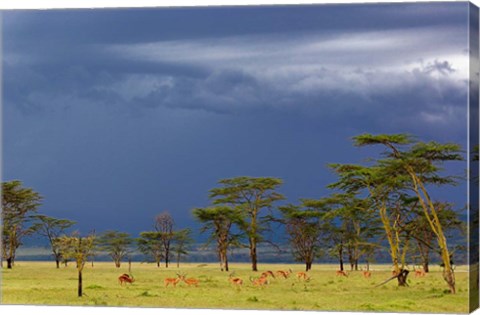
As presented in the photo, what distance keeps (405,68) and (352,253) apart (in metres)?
2.58

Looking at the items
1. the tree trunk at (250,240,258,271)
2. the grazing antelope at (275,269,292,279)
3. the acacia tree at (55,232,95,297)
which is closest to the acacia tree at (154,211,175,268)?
the acacia tree at (55,232,95,297)

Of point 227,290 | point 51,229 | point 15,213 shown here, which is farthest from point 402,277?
point 15,213

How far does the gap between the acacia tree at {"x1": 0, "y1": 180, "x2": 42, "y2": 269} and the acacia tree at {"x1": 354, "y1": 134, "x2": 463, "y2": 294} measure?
400 cm

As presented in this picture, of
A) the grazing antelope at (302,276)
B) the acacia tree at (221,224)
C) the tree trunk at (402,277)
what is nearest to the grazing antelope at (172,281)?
the acacia tree at (221,224)

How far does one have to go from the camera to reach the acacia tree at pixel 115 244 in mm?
17733

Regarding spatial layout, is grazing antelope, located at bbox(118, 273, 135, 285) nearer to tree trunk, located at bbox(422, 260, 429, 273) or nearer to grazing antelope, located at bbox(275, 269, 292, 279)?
grazing antelope, located at bbox(275, 269, 292, 279)

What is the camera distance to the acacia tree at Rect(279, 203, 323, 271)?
17.5 meters

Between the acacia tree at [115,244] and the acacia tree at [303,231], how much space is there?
6.15 feet

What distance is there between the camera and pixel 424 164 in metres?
16.6

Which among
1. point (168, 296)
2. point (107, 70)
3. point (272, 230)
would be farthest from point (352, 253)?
point (107, 70)

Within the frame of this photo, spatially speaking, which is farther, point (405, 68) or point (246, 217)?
point (246, 217)

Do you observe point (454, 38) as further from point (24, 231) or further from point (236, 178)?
point (24, 231)

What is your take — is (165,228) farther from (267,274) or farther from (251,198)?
(267,274)

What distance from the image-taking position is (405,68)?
642 inches
